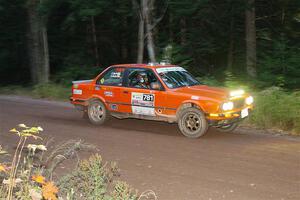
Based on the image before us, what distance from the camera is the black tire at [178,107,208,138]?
10305 millimetres

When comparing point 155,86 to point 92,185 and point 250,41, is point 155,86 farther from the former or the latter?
point 250,41

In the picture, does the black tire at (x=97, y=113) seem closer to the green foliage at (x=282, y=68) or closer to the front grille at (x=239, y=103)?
the front grille at (x=239, y=103)

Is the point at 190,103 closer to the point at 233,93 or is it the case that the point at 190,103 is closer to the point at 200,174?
the point at 233,93

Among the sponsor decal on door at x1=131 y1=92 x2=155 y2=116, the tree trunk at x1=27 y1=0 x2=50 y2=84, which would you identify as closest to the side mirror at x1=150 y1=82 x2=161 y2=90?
the sponsor decal on door at x1=131 y1=92 x2=155 y2=116

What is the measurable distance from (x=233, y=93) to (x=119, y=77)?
2.93 m

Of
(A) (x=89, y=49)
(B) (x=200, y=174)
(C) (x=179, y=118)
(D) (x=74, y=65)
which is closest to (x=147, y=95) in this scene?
(C) (x=179, y=118)

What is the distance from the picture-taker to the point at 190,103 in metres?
10.5

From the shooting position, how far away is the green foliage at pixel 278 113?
36.3 ft

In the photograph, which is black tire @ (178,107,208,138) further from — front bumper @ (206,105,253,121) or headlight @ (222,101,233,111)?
headlight @ (222,101,233,111)

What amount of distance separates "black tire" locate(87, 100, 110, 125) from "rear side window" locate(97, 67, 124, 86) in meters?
0.55

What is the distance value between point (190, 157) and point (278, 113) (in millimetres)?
3631

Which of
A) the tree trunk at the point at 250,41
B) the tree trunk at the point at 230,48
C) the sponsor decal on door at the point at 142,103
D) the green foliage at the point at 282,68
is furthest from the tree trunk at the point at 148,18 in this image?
the sponsor decal on door at the point at 142,103

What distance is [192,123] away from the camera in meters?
10.5

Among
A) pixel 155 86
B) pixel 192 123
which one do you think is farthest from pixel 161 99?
pixel 192 123
